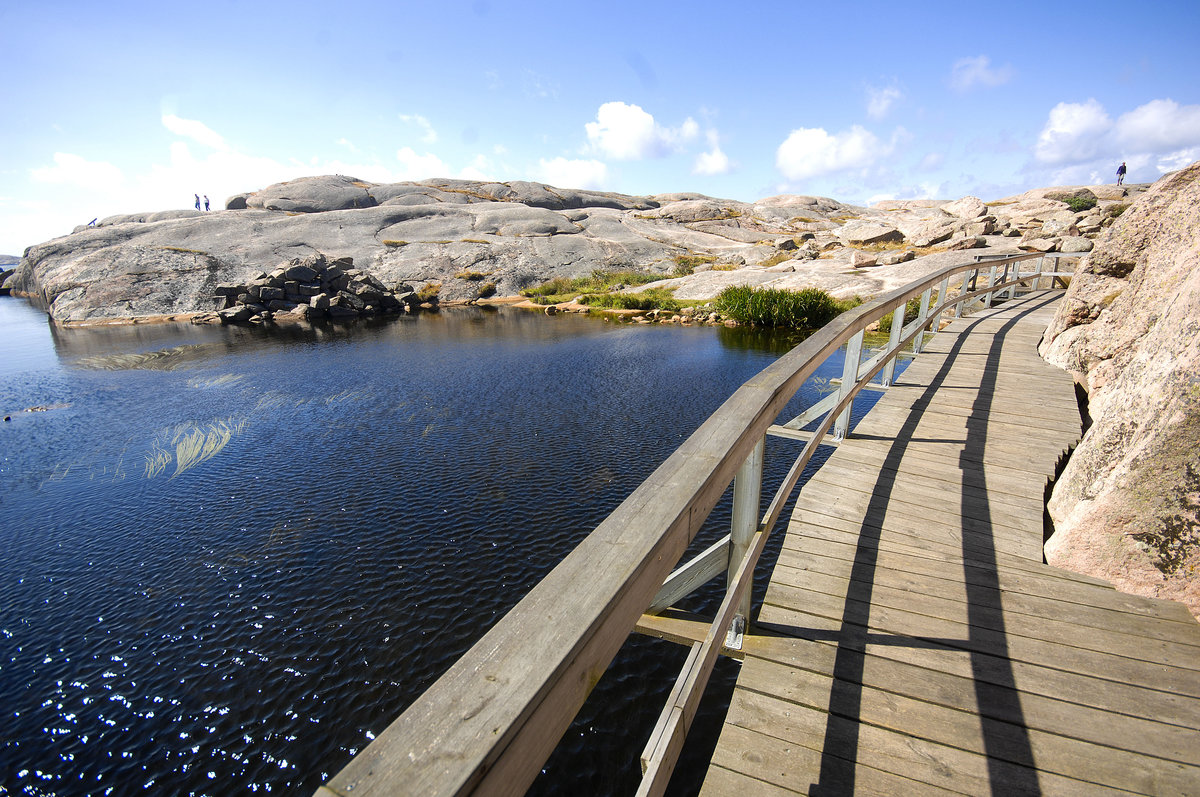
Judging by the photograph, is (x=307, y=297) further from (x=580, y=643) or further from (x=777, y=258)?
(x=580, y=643)

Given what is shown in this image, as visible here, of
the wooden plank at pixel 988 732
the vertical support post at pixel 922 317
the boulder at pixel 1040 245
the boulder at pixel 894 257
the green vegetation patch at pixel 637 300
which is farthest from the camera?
the green vegetation patch at pixel 637 300

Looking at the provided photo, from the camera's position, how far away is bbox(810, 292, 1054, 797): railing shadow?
7.74ft

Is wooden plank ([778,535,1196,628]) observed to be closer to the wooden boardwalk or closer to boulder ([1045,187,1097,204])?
the wooden boardwalk

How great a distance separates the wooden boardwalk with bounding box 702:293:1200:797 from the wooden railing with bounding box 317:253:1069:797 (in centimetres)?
61

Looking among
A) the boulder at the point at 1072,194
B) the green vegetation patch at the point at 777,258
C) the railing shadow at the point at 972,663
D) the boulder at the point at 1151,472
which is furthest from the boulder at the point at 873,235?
the railing shadow at the point at 972,663

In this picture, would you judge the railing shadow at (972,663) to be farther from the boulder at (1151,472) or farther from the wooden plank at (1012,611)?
the boulder at (1151,472)

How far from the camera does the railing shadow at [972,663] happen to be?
2.36 meters

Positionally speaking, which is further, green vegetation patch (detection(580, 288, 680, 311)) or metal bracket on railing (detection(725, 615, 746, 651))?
green vegetation patch (detection(580, 288, 680, 311))

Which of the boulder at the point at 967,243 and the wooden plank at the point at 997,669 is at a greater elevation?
the boulder at the point at 967,243

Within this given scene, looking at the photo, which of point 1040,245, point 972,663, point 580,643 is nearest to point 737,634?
point 972,663

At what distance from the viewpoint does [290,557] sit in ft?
24.4

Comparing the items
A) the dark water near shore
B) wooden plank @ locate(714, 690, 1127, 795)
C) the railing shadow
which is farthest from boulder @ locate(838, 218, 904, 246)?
wooden plank @ locate(714, 690, 1127, 795)

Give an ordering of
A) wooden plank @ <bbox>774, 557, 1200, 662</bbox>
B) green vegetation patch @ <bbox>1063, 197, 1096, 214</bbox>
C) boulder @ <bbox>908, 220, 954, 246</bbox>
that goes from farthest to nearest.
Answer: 1. green vegetation patch @ <bbox>1063, 197, 1096, 214</bbox>
2. boulder @ <bbox>908, 220, 954, 246</bbox>
3. wooden plank @ <bbox>774, 557, 1200, 662</bbox>

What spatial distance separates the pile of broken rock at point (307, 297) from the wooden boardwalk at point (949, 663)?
34716 mm
